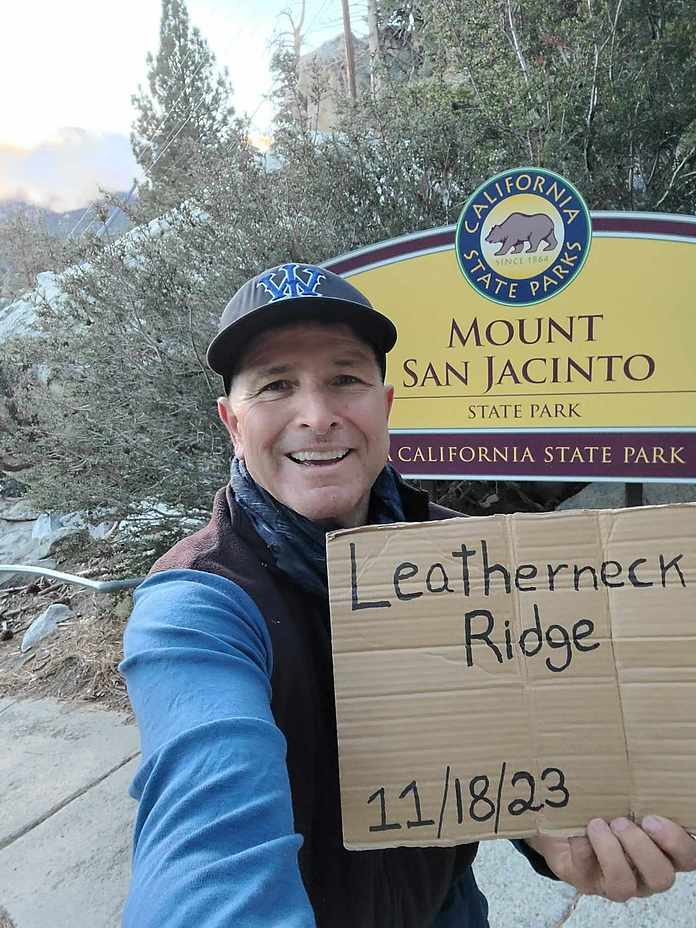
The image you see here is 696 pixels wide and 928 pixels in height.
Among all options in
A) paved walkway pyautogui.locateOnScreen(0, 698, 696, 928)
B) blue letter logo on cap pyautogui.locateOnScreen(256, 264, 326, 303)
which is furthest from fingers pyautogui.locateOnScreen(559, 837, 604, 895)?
paved walkway pyautogui.locateOnScreen(0, 698, 696, 928)

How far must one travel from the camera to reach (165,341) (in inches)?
189

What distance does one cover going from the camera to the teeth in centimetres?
130

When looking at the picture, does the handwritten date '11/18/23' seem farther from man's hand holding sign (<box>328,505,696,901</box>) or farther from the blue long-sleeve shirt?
the blue long-sleeve shirt

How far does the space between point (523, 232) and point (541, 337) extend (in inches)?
19.8

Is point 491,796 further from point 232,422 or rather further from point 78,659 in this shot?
point 78,659

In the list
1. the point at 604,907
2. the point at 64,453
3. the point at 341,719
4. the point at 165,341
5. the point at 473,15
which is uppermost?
the point at 473,15

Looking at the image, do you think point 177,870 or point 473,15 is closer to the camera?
point 177,870

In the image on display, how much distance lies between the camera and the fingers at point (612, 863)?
981 millimetres

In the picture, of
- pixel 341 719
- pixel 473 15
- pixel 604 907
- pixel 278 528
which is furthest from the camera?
pixel 473 15

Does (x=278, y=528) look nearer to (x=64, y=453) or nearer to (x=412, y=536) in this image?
(x=412, y=536)

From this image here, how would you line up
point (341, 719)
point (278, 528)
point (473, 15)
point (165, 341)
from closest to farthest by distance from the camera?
point (341, 719) → point (278, 528) → point (165, 341) → point (473, 15)

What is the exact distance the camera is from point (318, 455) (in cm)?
130

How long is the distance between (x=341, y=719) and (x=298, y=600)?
20 cm

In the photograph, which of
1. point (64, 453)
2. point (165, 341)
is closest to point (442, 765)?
point (165, 341)
